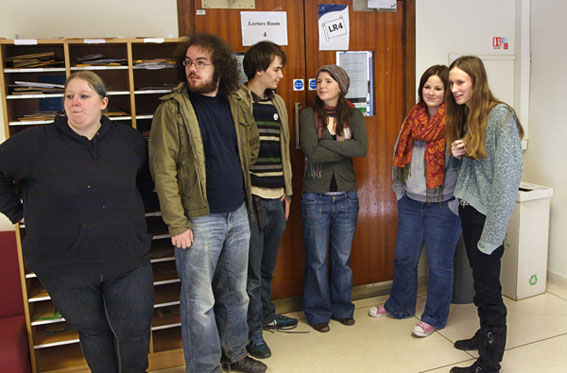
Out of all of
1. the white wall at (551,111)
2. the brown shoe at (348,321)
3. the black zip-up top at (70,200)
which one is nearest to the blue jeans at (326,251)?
the brown shoe at (348,321)

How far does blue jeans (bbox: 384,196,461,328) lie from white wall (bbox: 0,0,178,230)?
177 cm

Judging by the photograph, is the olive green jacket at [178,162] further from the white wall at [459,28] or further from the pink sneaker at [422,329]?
the white wall at [459,28]

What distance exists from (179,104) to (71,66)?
777mm

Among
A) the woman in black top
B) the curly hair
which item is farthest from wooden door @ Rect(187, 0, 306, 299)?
the woman in black top

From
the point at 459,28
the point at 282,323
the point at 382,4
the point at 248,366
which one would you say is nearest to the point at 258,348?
the point at 248,366

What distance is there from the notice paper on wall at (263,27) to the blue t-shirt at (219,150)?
2.90 ft

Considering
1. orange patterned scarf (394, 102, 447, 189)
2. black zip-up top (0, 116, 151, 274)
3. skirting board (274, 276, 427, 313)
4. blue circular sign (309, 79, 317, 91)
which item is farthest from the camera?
skirting board (274, 276, 427, 313)

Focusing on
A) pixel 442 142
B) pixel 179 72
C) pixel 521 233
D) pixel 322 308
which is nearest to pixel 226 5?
pixel 179 72

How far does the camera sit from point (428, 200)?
294 centimetres

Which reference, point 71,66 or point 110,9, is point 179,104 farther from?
point 110,9

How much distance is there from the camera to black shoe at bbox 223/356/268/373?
2.68 metres

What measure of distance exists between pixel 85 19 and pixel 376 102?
1.90 metres

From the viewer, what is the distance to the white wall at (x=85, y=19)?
8.80ft

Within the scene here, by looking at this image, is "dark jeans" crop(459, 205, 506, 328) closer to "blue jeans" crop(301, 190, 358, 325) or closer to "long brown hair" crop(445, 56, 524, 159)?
"long brown hair" crop(445, 56, 524, 159)
